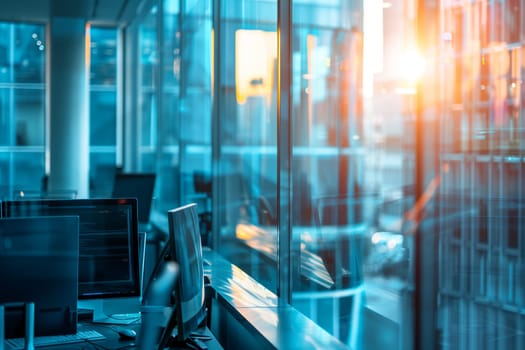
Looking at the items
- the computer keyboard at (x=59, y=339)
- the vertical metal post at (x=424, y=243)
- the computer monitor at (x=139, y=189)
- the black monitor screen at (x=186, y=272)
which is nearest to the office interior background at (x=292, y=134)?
the vertical metal post at (x=424, y=243)

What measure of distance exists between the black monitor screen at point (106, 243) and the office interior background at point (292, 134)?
0.88m

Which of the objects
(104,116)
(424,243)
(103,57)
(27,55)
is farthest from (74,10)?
(424,243)

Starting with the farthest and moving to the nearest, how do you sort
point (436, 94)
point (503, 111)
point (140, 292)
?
point (503, 111) → point (140, 292) → point (436, 94)

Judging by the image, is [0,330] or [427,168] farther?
[0,330]

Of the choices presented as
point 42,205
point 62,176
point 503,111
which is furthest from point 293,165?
point 62,176

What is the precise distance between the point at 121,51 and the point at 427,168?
9237 mm

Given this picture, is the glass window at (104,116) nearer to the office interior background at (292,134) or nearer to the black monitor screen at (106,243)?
the office interior background at (292,134)

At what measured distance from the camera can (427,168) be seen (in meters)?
1.76

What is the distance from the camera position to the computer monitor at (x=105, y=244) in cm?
256

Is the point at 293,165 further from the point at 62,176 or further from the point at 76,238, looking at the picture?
the point at 62,176

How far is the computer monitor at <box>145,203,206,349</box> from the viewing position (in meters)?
1.95

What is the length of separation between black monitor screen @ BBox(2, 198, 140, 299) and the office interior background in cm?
88

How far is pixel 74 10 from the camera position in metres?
8.08

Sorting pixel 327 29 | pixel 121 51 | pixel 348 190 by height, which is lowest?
pixel 348 190
